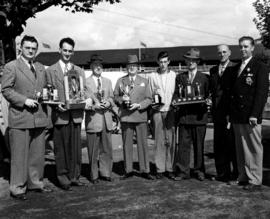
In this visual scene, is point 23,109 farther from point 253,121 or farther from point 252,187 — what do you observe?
point 252,187

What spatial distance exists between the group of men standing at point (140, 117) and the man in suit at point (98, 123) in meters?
0.02

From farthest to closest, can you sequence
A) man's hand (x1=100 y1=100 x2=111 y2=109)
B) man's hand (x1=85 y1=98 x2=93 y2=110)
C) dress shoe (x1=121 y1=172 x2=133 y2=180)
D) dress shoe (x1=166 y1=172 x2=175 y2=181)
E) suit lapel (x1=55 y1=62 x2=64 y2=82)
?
dress shoe (x1=121 y1=172 x2=133 y2=180)
dress shoe (x1=166 y1=172 x2=175 y2=181)
man's hand (x1=100 y1=100 x2=111 y2=109)
man's hand (x1=85 y1=98 x2=93 y2=110)
suit lapel (x1=55 y1=62 x2=64 y2=82)

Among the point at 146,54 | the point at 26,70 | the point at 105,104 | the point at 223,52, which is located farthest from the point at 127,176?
the point at 146,54

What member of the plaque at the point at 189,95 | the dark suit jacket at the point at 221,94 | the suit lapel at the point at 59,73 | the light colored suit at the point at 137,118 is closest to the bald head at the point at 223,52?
the dark suit jacket at the point at 221,94

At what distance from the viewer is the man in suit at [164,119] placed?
6320mm

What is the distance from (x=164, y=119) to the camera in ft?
20.8

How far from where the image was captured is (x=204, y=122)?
6195mm

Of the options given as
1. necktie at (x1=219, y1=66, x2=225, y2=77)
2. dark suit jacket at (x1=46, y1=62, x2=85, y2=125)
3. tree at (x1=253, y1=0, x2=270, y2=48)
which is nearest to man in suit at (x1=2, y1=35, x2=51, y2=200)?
dark suit jacket at (x1=46, y1=62, x2=85, y2=125)

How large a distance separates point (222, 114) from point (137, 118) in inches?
53.5

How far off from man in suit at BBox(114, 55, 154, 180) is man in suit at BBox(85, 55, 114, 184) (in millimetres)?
233

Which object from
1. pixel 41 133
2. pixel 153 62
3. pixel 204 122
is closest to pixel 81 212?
pixel 41 133

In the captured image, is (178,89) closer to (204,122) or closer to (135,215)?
(204,122)

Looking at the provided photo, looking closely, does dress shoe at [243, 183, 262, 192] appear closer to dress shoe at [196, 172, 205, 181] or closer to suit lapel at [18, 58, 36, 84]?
dress shoe at [196, 172, 205, 181]

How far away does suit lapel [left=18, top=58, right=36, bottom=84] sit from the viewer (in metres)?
5.35
